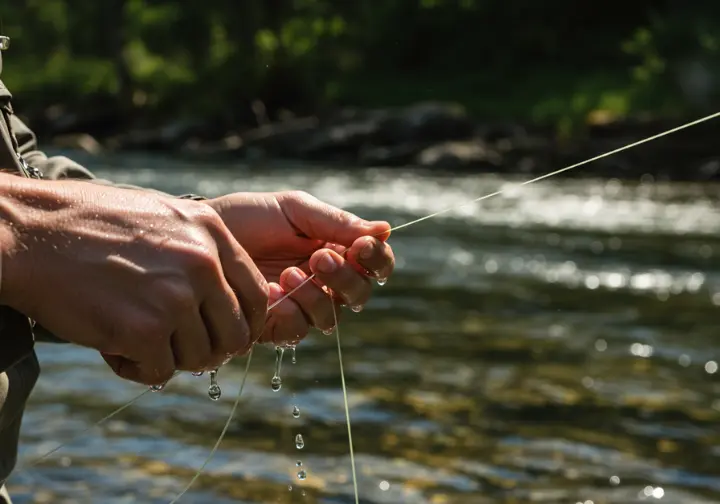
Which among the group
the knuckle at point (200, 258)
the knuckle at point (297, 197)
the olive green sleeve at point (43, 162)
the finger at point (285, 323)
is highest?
the knuckle at point (200, 258)

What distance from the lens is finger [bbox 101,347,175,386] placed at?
1737 mm

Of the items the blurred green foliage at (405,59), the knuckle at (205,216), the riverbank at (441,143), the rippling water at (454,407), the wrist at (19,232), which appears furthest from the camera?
the blurred green foliage at (405,59)

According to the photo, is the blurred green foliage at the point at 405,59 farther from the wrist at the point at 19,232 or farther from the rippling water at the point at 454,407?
the wrist at the point at 19,232

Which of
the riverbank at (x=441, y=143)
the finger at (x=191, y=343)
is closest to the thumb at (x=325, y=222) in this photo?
the finger at (x=191, y=343)

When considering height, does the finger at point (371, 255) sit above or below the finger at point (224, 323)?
below

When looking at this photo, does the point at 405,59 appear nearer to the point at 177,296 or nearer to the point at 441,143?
the point at 441,143

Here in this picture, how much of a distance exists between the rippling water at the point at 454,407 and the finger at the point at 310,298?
2.07m

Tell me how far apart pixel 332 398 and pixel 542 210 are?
11.7 metres

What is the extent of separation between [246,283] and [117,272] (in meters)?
0.25

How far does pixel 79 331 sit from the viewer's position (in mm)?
1707

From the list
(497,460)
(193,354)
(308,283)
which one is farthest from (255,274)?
(497,460)

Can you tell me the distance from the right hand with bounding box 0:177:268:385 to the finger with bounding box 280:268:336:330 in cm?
76

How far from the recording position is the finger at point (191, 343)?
1.71m

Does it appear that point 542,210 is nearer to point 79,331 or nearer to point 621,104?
point 621,104
